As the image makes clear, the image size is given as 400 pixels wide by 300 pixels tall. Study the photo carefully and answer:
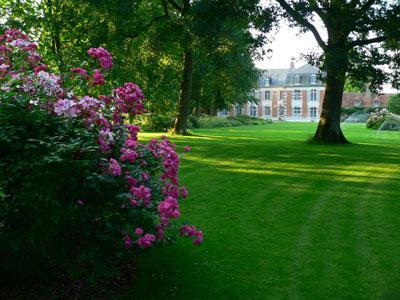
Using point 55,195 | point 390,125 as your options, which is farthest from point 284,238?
point 390,125

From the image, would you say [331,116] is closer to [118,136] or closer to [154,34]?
[154,34]

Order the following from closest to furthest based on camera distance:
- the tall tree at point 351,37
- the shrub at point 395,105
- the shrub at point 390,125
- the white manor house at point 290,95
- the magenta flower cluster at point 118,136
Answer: the magenta flower cluster at point 118,136 < the tall tree at point 351,37 < the shrub at point 390,125 < the shrub at point 395,105 < the white manor house at point 290,95

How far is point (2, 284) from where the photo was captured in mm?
4957

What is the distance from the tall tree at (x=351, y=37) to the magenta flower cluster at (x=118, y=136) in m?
11.5

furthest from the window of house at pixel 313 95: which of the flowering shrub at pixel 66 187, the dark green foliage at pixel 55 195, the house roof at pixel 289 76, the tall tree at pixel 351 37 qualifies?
the dark green foliage at pixel 55 195

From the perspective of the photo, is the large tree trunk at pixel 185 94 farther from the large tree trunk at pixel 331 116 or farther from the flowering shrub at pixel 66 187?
the flowering shrub at pixel 66 187

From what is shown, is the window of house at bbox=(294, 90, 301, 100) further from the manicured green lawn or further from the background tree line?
the manicured green lawn

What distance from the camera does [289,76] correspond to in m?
89.1

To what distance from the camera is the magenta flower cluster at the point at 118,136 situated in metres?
4.18

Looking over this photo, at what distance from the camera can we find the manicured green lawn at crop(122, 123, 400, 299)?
5.14 metres

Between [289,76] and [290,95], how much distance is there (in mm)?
3780

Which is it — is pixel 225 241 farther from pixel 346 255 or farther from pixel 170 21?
pixel 170 21

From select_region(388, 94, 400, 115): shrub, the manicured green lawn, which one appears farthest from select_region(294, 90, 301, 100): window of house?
the manicured green lawn

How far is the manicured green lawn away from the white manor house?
73361mm
